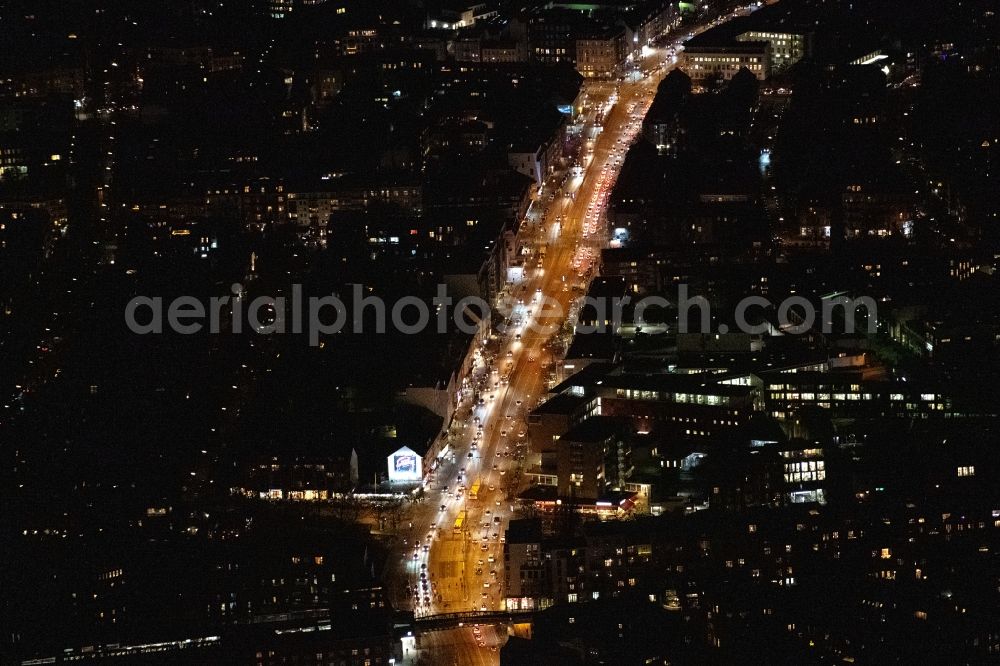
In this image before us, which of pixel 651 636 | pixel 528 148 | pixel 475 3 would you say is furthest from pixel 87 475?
pixel 475 3

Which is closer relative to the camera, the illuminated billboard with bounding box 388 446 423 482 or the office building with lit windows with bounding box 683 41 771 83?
the illuminated billboard with bounding box 388 446 423 482

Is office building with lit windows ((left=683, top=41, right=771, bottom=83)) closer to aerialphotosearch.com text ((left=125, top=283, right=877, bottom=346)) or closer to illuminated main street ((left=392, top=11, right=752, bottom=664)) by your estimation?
illuminated main street ((left=392, top=11, right=752, bottom=664))

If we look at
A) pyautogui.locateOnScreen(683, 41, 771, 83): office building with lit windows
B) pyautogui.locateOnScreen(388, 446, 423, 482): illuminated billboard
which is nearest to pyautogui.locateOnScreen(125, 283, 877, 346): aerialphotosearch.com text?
pyautogui.locateOnScreen(388, 446, 423, 482): illuminated billboard

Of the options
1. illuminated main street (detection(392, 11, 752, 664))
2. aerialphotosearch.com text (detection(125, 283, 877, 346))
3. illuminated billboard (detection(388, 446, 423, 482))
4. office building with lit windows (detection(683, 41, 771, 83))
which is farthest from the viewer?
office building with lit windows (detection(683, 41, 771, 83))

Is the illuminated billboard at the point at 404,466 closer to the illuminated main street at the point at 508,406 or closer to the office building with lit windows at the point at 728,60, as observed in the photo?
the illuminated main street at the point at 508,406

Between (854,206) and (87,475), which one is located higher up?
(854,206)

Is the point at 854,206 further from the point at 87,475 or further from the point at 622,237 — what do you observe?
the point at 87,475

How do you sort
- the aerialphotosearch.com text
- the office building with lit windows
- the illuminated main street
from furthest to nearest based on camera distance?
the office building with lit windows < the aerialphotosearch.com text < the illuminated main street

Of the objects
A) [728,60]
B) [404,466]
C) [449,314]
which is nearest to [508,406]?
[404,466]
